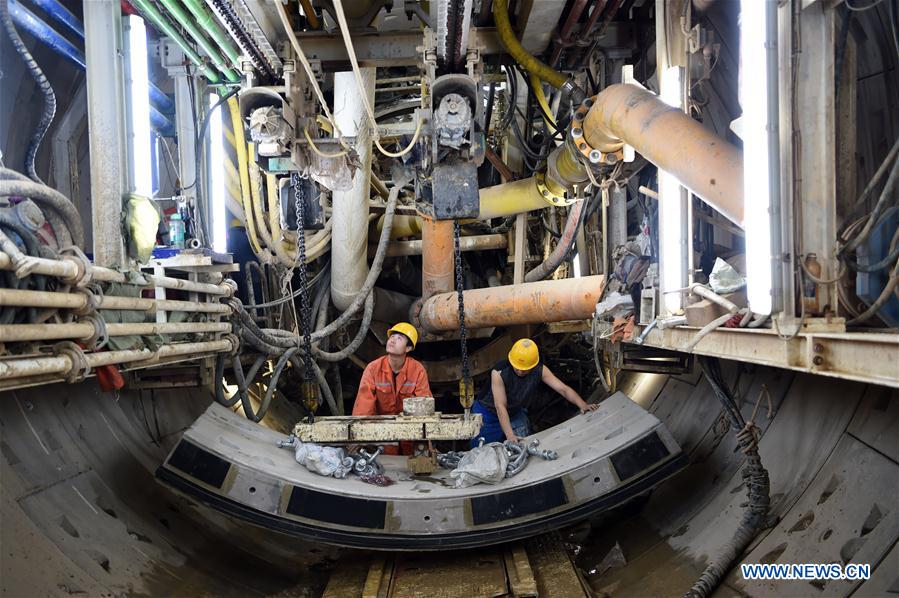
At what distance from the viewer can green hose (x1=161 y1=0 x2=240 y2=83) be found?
3.95m

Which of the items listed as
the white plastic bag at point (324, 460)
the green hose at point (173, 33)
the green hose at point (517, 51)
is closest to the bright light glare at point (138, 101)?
the green hose at point (173, 33)

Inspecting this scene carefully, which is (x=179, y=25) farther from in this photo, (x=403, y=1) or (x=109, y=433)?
(x=109, y=433)

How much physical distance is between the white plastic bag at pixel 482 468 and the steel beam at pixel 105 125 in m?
2.41

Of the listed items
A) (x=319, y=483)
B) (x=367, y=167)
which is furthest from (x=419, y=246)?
(x=319, y=483)

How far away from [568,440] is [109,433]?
10.0 feet

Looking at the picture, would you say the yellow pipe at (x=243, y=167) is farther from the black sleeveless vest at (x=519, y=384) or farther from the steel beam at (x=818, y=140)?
the steel beam at (x=818, y=140)

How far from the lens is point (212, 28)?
418 cm

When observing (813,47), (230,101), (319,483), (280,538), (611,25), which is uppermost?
(611,25)

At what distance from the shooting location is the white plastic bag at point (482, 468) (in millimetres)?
4711

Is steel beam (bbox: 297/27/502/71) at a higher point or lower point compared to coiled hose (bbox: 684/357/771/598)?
higher

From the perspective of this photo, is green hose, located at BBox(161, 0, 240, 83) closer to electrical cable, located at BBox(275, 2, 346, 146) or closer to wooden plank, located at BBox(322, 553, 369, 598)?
electrical cable, located at BBox(275, 2, 346, 146)

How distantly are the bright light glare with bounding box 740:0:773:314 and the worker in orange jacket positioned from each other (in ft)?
12.2

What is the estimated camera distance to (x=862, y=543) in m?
2.93

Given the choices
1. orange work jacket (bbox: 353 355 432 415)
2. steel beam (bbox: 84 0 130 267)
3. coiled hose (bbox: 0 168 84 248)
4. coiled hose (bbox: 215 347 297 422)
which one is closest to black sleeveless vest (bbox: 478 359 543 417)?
orange work jacket (bbox: 353 355 432 415)
